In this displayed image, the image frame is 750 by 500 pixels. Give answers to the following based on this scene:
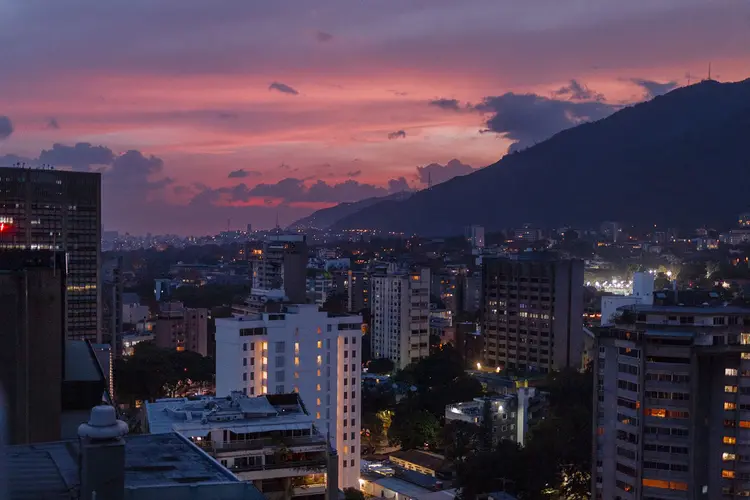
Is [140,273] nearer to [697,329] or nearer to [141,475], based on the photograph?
[697,329]

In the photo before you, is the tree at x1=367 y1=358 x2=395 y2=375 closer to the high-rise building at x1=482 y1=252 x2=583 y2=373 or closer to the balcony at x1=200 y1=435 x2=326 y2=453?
the high-rise building at x1=482 y1=252 x2=583 y2=373

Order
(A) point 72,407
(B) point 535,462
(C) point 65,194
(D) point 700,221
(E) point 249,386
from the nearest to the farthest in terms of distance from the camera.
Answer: (A) point 72,407
(B) point 535,462
(E) point 249,386
(C) point 65,194
(D) point 700,221

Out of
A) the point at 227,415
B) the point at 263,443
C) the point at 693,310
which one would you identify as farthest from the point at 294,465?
the point at 693,310

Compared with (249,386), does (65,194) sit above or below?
above

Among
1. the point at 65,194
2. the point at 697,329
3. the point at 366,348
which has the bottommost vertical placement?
the point at 366,348

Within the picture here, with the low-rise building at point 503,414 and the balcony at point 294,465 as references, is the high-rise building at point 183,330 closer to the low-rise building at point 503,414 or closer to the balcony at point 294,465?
the low-rise building at point 503,414

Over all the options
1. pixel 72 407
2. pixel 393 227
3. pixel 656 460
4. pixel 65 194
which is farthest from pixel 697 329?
pixel 393 227

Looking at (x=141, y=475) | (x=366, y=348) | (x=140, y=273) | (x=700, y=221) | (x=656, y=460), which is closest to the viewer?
(x=141, y=475)

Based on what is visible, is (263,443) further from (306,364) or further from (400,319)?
(400,319)
